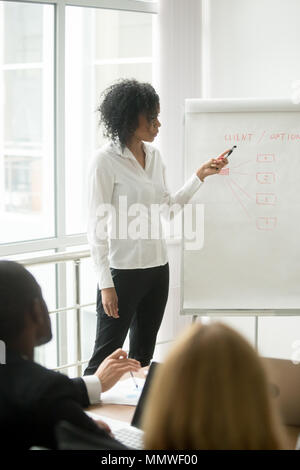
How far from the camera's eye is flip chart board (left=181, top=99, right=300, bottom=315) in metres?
2.96

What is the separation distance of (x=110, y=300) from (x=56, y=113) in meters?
1.56

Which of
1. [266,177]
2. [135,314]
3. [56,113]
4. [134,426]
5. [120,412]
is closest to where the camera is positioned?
[134,426]

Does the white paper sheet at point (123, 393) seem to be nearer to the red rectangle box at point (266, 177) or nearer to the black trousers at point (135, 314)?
the black trousers at point (135, 314)

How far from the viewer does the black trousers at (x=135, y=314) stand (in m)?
2.75

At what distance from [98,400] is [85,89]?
8.51ft

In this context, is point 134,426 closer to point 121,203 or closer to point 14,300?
point 14,300

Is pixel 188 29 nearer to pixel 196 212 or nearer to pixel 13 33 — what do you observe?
pixel 13 33

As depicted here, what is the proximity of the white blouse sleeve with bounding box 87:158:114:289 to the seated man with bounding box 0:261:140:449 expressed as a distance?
120 centimetres

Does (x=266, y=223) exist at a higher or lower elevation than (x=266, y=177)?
lower

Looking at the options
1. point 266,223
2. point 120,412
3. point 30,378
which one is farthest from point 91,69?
point 30,378

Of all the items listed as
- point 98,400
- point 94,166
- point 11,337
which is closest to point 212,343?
point 11,337

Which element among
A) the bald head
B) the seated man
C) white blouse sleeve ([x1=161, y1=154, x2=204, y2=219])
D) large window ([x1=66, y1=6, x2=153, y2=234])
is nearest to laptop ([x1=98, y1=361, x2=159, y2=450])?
the seated man

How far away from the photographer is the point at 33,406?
1273 millimetres

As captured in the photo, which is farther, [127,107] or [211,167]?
[211,167]
